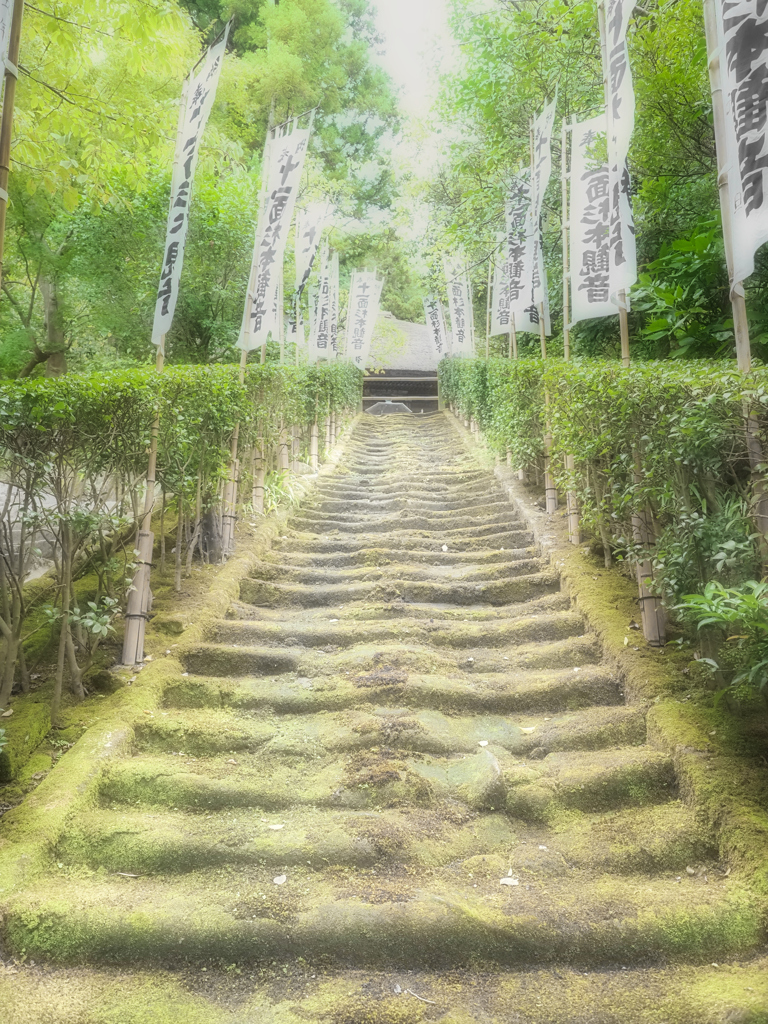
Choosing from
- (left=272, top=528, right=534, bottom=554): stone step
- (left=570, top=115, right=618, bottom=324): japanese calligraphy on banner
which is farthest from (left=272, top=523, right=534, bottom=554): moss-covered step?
(left=570, top=115, right=618, bottom=324): japanese calligraphy on banner

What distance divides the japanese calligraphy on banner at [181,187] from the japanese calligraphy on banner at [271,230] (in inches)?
73.3

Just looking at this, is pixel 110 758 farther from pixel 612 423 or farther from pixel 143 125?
pixel 143 125

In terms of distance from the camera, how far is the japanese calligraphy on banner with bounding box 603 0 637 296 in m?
5.09

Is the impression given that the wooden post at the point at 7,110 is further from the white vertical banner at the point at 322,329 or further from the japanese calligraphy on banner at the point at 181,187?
the white vertical banner at the point at 322,329

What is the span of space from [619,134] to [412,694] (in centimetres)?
437

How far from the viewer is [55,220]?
9.60m

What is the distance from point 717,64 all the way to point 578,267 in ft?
9.83

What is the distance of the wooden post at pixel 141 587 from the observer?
4.70 m

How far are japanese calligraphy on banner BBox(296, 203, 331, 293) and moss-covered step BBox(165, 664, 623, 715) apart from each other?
8.00 metres

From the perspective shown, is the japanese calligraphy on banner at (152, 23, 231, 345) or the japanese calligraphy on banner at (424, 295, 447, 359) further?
the japanese calligraphy on banner at (424, 295, 447, 359)

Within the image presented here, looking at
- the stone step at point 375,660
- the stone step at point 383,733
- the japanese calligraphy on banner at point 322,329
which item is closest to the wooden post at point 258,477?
the stone step at point 375,660

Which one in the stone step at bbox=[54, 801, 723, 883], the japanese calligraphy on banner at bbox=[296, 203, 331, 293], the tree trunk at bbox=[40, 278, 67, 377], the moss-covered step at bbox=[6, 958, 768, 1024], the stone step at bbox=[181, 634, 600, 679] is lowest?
the moss-covered step at bbox=[6, 958, 768, 1024]

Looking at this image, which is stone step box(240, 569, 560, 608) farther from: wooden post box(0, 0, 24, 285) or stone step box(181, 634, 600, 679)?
wooden post box(0, 0, 24, 285)

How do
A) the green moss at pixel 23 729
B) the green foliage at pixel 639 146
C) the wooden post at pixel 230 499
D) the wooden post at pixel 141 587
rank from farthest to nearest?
1. the wooden post at pixel 230 499
2. the green foliage at pixel 639 146
3. the wooden post at pixel 141 587
4. the green moss at pixel 23 729
